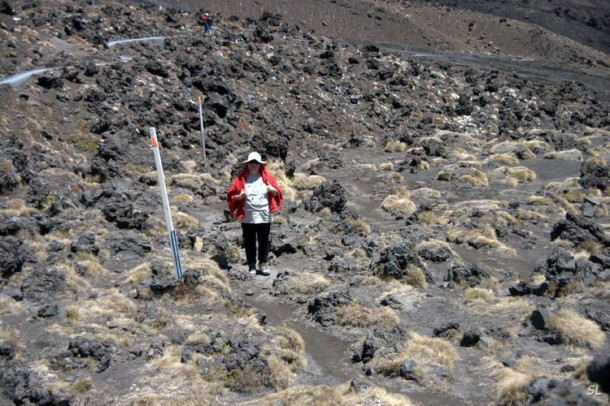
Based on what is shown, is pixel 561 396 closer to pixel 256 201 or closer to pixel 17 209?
pixel 256 201

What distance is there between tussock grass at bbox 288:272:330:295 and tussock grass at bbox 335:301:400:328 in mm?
1267

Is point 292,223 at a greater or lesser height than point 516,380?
lesser

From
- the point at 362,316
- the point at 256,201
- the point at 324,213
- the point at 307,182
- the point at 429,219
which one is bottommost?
the point at 307,182

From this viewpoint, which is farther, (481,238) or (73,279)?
(481,238)

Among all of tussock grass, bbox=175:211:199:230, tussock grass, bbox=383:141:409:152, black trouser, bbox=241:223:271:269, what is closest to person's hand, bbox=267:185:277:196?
black trouser, bbox=241:223:271:269

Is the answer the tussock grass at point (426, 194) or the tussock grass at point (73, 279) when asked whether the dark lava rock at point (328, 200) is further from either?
the tussock grass at point (73, 279)

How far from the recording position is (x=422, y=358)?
7.95 m

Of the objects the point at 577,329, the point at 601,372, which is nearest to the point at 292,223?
the point at 577,329

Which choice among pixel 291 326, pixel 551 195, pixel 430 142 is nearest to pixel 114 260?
pixel 291 326

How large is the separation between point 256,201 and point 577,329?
5.45 metres

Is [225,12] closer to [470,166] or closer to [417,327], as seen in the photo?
[470,166]

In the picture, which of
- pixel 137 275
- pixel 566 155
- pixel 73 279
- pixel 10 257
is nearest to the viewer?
pixel 10 257

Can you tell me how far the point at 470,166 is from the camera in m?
23.8

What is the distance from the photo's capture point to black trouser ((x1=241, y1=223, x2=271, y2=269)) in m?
10.8
